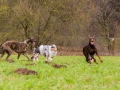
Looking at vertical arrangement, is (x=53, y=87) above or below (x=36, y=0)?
below

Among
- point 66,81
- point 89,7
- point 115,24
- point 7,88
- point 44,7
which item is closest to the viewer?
point 7,88

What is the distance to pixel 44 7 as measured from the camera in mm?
29438

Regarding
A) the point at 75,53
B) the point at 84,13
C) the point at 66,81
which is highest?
the point at 84,13

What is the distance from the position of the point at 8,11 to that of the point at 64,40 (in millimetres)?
6657

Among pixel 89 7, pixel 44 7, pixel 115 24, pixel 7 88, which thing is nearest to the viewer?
pixel 7 88

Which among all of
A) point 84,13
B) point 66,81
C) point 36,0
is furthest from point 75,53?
point 66,81

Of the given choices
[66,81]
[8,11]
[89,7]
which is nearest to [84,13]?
[89,7]

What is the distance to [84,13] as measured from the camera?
3050 centimetres

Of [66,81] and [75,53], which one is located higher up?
[66,81]

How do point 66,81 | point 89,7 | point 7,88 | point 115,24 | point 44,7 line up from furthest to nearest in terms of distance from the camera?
1. point 115,24
2. point 89,7
3. point 44,7
4. point 66,81
5. point 7,88

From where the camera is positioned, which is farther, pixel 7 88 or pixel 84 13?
pixel 84 13

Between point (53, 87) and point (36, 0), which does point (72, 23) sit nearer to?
point (36, 0)

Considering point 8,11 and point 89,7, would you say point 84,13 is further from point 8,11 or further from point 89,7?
point 8,11

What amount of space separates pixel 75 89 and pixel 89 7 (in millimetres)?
25427
